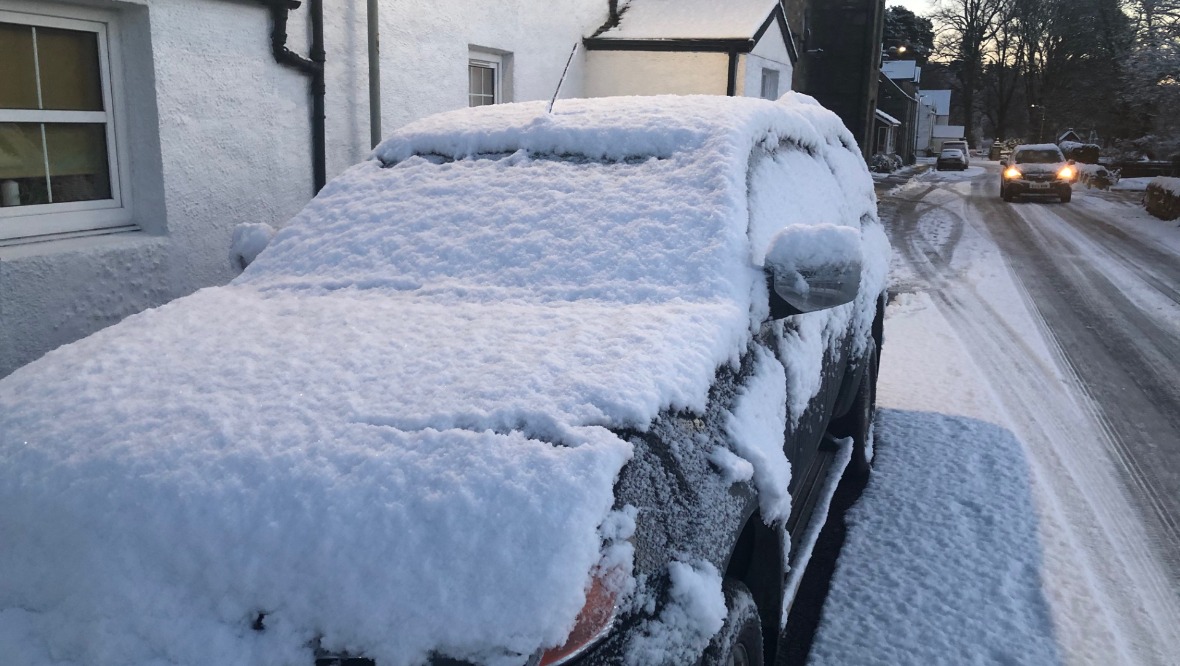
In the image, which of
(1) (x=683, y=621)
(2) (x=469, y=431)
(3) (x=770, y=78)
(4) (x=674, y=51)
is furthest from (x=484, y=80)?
(1) (x=683, y=621)

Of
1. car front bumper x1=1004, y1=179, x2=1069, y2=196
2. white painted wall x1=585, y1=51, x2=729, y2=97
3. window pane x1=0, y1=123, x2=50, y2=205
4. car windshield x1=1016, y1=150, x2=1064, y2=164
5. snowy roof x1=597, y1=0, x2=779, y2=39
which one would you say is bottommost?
car front bumper x1=1004, y1=179, x2=1069, y2=196

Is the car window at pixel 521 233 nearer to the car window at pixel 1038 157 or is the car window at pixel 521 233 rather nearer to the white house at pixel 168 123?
the white house at pixel 168 123

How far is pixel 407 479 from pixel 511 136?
2212 mm

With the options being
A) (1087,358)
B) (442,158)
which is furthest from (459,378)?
(1087,358)

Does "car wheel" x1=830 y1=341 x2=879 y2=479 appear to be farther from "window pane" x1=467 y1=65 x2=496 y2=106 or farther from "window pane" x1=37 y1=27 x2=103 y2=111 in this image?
"window pane" x1=467 y1=65 x2=496 y2=106

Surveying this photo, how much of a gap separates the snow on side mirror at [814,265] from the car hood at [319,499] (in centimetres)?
55

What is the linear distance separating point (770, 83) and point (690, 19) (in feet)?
9.13

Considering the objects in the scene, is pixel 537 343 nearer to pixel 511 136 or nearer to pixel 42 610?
pixel 42 610

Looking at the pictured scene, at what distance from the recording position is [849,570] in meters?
3.85

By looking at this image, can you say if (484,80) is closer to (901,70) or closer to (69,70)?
(69,70)

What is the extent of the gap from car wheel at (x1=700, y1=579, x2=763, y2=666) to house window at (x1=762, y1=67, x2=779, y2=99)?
13910 mm

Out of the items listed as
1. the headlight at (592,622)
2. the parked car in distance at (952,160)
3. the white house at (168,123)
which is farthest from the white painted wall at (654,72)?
the parked car in distance at (952,160)

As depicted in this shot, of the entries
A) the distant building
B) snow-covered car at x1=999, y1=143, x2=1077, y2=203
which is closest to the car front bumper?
snow-covered car at x1=999, y1=143, x2=1077, y2=203

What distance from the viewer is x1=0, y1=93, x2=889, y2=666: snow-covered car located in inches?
66.0
